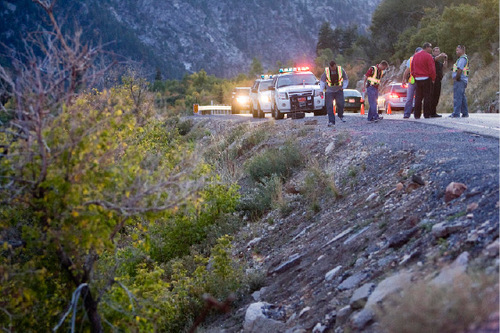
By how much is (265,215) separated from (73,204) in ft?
24.7

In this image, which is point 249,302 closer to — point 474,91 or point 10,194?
point 10,194

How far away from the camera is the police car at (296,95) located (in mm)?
25969

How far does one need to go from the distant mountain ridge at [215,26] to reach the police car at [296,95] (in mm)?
112400

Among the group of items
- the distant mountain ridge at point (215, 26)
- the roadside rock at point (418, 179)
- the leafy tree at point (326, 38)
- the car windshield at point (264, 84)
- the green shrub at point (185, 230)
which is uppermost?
the distant mountain ridge at point (215, 26)

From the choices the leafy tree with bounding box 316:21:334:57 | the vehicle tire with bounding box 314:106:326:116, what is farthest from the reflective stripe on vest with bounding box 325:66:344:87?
the leafy tree with bounding box 316:21:334:57

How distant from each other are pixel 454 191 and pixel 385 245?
3.11ft

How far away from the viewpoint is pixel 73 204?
20.3ft

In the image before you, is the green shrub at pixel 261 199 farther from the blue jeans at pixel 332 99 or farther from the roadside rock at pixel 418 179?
the roadside rock at pixel 418 179

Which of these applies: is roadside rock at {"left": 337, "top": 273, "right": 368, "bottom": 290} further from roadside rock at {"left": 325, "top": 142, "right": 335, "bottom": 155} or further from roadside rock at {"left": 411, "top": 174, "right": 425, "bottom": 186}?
roadside rock at {"left": 325, "top": 142, "right": 335, "bottom": 155}

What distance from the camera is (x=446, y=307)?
163 inches

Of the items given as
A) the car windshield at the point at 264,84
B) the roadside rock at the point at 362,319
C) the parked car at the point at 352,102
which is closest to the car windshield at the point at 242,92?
the parked car at the point at 352,102

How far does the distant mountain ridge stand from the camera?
145 meters

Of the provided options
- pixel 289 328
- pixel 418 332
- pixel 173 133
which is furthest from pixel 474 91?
pixel 418 332

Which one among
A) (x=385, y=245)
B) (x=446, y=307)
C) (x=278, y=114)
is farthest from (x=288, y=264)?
(x=278, y=114)
